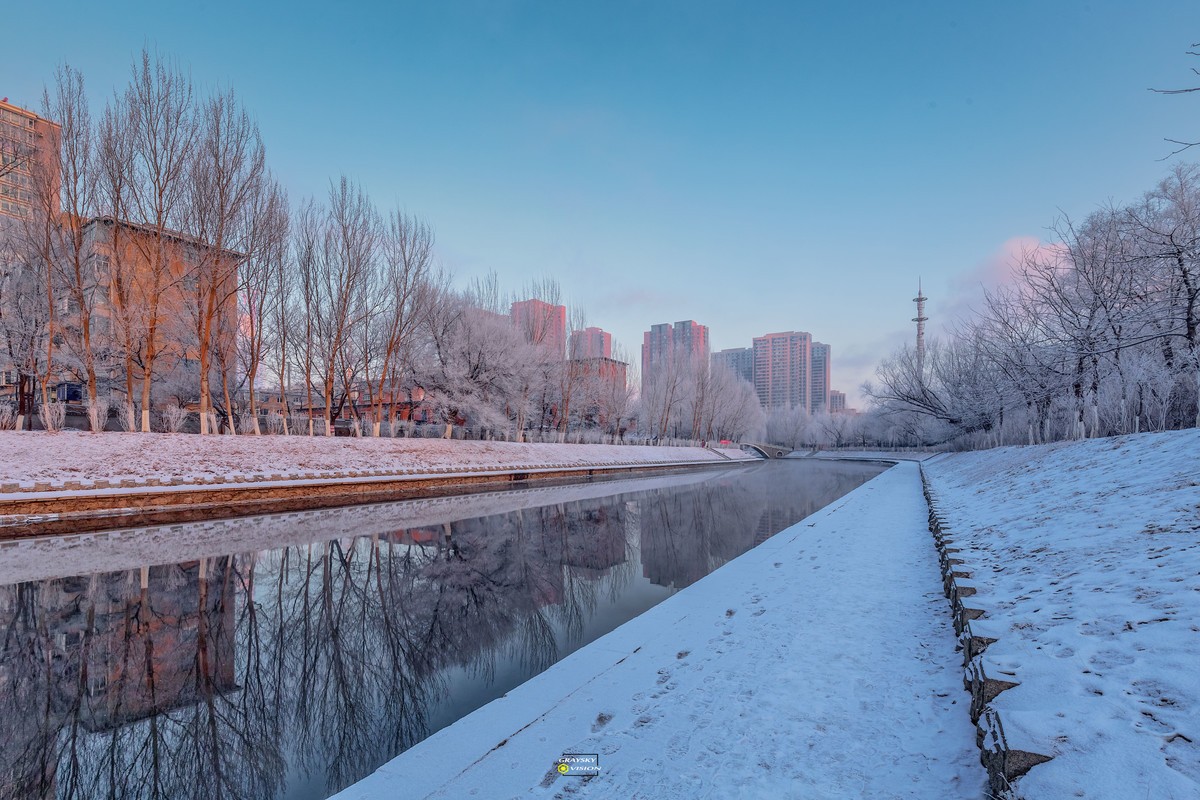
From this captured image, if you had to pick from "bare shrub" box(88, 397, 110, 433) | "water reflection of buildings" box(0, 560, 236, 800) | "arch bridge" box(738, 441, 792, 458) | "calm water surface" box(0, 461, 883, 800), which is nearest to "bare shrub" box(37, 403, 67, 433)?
"bare shrub" box(88, 397, 110, 433)

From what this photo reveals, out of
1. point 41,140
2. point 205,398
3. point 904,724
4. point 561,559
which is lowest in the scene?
point 561,559

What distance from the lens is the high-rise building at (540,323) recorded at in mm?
32062

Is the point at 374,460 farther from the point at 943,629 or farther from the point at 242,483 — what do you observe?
the point at 943,629

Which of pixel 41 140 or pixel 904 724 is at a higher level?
pixel 41 140

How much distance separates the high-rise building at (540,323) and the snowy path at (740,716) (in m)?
27.8

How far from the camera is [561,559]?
8.08 m

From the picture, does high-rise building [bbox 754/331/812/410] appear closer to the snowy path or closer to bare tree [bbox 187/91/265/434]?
bare tree [bbox 187/91/265/434]

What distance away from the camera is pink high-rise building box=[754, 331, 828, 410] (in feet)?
387

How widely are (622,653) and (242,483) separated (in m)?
12.6

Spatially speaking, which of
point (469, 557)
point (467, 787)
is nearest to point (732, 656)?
point (467, 787)

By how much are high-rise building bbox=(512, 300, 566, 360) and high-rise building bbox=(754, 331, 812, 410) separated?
93.5 m

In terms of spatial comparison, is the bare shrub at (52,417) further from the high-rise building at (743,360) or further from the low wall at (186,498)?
the high-rise building at (743,360)

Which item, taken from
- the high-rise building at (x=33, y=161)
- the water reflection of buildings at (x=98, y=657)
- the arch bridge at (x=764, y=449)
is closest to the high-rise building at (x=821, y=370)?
the arch bridge at (x=764, y=449)

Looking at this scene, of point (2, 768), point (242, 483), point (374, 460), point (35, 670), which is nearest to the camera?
point (2, 768)
